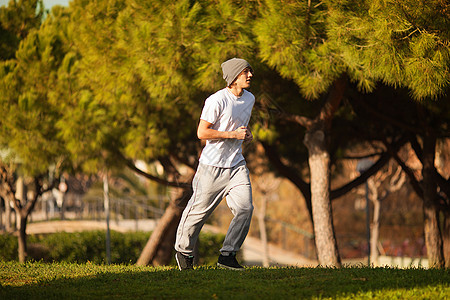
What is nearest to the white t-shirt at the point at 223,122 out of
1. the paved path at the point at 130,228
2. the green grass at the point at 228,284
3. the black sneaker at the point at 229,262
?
the black sneaker at the point at 229,262

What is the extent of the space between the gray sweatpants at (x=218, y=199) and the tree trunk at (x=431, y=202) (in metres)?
6.24

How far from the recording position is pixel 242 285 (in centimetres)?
459

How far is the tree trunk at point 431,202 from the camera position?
424 inches

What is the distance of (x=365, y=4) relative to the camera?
7.79 meters

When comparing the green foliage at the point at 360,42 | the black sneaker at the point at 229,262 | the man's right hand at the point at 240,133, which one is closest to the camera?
the man's right hand at the point at 240,133

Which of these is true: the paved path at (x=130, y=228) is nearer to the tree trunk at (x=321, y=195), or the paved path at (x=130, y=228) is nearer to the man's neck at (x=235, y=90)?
the tree trunk at (x=321, y=195)

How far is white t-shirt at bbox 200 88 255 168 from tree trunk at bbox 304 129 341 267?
426 cm

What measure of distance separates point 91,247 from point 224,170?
43.2 ft

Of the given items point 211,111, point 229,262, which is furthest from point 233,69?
point 229,262

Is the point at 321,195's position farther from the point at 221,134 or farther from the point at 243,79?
the point at 221,134

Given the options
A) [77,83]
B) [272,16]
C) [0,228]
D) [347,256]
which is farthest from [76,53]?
[347,256]

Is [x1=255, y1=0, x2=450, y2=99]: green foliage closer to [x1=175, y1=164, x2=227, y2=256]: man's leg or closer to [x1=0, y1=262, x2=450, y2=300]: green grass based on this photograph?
[x1=0, y1=262, x2=450, y2=300]: green grass

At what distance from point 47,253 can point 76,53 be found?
711cm

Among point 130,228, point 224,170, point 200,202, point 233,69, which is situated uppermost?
point 233,69
